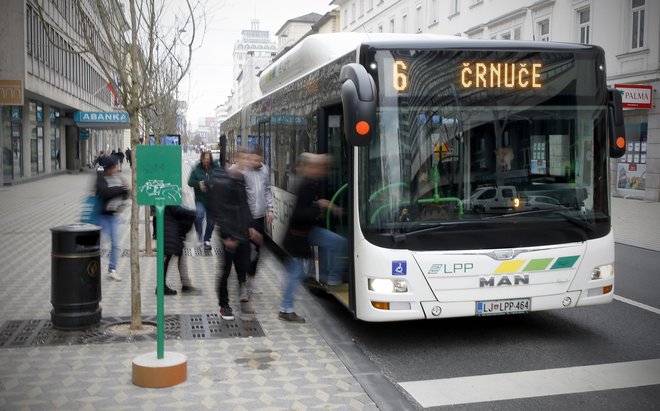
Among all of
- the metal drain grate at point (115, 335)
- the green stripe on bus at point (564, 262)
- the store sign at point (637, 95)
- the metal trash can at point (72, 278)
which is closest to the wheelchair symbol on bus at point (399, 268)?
the green stripe on bus at point (564, 262)

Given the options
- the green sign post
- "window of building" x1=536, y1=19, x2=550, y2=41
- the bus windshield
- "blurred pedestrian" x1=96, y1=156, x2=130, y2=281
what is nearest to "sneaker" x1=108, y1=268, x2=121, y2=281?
"blurred pedestrian" x1=96, y1=156, x2=130, y2=281

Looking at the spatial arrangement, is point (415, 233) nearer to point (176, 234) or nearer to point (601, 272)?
point (601, 272)

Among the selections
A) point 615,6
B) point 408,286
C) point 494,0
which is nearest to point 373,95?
point 408,286

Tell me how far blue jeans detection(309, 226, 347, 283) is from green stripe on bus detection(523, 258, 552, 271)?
1798 mm

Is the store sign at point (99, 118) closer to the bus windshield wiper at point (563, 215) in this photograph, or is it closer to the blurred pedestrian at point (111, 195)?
the blurred pedestrian at point (111, 195)

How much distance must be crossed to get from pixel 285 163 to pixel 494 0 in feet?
88.2

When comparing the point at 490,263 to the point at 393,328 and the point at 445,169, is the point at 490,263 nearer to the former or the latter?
the point at 445,169

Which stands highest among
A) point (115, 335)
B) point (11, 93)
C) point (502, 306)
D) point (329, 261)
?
point (11, 93)

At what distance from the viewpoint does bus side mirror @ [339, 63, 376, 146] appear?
605cm

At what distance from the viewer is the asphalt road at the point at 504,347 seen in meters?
5.49

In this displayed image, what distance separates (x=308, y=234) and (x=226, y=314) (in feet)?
4.09

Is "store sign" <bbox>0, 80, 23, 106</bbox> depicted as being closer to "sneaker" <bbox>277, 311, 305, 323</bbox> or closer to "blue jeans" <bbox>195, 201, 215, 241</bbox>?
"blue jeans" <bbox>195, 201, 215, 241</bbox>

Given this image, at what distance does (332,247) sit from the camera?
7465mm

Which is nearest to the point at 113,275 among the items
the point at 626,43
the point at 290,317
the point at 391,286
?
the point at 290,317
